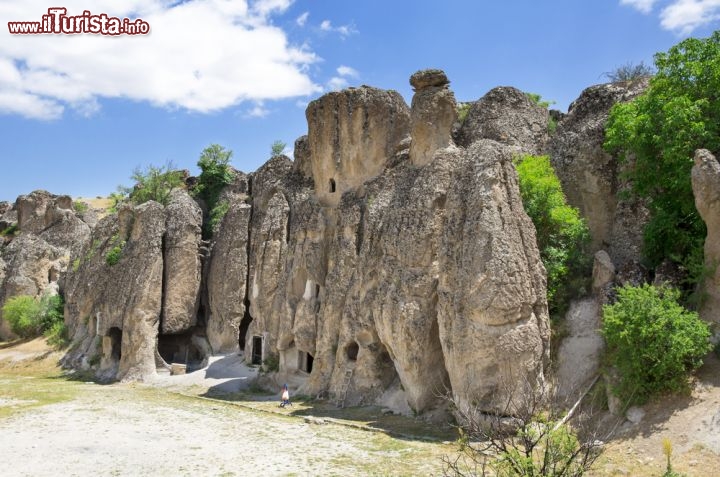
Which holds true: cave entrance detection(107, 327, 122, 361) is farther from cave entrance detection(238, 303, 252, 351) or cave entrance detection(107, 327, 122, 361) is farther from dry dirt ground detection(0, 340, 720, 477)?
dry dirt ground detection(0, 340, 720, 477)

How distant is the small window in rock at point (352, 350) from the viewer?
2556 centimetres

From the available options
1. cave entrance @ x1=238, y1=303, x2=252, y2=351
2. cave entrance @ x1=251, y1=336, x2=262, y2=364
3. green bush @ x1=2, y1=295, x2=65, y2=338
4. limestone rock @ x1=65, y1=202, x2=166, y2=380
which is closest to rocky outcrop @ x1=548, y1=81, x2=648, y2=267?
cave entrance @ x1=251, y1=336, x2=262, y2=364

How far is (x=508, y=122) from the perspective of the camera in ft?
96.8

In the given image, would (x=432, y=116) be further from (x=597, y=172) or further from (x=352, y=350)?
(x=352, y=350)

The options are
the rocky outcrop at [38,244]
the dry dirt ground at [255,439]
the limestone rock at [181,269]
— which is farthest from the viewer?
the rocky outcrop at [38,244]

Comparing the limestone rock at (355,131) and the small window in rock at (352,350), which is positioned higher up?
the limestone rock at (355,131)

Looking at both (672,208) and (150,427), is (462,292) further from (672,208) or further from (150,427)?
(150,427)

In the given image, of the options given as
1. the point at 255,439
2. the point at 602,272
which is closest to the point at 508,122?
the point at 602,272

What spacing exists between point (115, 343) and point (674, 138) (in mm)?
30093

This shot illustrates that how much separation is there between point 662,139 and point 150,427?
1958cm

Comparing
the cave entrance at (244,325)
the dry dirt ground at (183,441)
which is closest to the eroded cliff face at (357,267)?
the cave entrance at (244,325)

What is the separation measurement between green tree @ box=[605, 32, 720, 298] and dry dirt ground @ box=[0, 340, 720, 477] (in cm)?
493

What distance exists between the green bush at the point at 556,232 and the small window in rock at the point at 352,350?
330 inches

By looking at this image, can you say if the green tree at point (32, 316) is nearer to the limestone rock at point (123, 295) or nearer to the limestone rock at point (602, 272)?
the limestone rock at point (123, 295)
